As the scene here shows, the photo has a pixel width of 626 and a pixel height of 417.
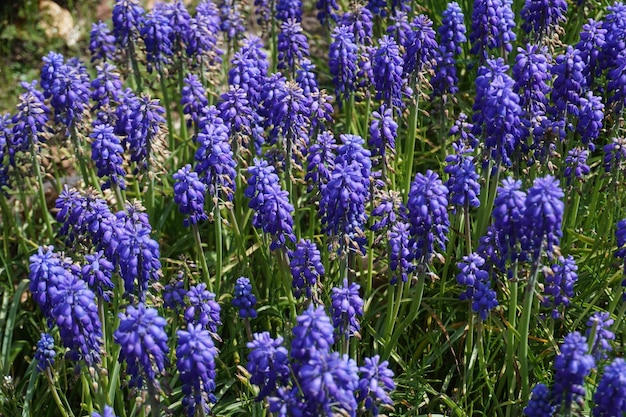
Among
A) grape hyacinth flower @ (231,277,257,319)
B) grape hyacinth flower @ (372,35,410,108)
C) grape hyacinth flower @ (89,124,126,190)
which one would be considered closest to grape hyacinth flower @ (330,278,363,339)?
grape hyacinth flower @ (231,277,257,319)

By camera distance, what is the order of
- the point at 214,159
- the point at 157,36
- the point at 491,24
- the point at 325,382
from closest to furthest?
the point at 325,382 → the point at 214,159 → the point at 491,24 → the point at 157,36

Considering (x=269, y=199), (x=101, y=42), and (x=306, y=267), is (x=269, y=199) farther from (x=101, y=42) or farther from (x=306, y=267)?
(x=101, y=42)

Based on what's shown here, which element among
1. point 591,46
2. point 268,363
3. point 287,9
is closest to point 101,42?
point 287,9

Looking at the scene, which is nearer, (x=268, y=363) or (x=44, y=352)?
(x=268, y=363)

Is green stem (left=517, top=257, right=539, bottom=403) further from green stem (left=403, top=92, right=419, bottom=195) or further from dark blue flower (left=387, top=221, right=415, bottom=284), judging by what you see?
green stem (left=403, top=92, right=419, bottom=195)

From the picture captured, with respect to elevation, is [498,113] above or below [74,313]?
above

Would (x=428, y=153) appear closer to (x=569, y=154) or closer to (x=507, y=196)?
(x=569, y=154)

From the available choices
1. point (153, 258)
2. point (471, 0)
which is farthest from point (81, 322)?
point (471, 0)
